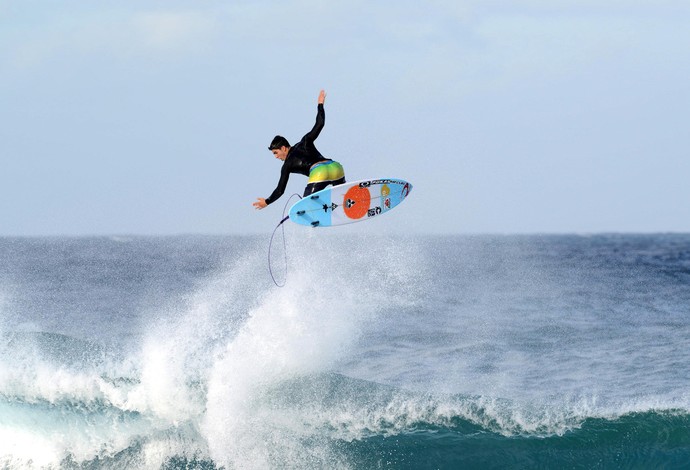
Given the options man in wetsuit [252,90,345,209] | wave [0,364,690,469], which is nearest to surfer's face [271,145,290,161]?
man in wetsuit [252,90,345,209]

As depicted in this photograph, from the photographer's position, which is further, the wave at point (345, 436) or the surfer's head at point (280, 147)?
the wave at point (345, 436)

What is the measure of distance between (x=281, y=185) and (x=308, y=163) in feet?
1.65

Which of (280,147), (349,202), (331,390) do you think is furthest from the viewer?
(331,390)

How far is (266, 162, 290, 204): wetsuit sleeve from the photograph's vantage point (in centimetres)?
915

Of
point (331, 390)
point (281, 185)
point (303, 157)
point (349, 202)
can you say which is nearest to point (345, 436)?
point (331, 390)

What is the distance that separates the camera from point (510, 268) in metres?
36.0

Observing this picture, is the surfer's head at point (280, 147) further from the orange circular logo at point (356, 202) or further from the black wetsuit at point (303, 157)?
the orange circular logo at point (356, 202)

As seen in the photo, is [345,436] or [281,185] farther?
[345,436]

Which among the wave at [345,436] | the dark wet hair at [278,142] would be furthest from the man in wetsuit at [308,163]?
the wave at [345,436]

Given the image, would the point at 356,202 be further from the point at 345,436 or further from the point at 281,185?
the point at 345,436

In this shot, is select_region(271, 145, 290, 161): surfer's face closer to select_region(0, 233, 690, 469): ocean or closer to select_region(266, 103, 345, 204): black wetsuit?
select_region(266, 103, 345, 204): black wetsuit

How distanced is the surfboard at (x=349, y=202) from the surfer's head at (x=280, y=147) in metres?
0.69

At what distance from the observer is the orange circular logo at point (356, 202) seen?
10.2 metres

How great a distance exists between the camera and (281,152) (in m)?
9.50
